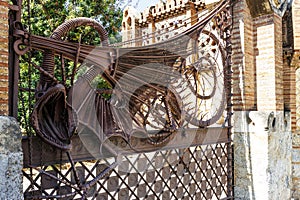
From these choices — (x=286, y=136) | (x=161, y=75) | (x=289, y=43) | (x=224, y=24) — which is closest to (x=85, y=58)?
Answer: (x=161, y=75)

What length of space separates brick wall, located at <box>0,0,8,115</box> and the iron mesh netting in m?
0.72

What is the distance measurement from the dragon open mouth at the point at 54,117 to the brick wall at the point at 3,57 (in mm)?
274

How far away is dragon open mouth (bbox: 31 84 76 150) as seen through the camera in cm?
→ 239

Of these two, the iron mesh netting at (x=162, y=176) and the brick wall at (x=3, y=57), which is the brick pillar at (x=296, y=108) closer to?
the iron mesh netting at (x=162, y=176)

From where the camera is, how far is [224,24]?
4.74 metres

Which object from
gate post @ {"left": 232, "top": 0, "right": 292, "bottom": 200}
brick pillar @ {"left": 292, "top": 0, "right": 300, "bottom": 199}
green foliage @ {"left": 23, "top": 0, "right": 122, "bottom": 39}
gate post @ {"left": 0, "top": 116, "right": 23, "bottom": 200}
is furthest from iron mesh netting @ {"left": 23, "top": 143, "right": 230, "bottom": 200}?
green foliage @ {"left": 23, "top": 0, "right": 122, "bottom": 39}

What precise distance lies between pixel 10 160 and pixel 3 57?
67 cm

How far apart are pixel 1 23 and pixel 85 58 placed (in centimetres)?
78

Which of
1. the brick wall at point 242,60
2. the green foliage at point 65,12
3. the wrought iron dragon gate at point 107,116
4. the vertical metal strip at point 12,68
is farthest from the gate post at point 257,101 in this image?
the green foliage at point 65,12

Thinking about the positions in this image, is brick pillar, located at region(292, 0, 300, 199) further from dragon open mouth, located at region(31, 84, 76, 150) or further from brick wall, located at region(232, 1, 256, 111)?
dragon open mouth, located at region(31, 84, 76, 150)

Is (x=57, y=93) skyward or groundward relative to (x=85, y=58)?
groundward

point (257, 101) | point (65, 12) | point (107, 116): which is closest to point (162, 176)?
point (107, 116)

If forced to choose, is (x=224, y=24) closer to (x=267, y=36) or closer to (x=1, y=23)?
(x=267, y=36)

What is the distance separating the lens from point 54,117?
8.39ft
